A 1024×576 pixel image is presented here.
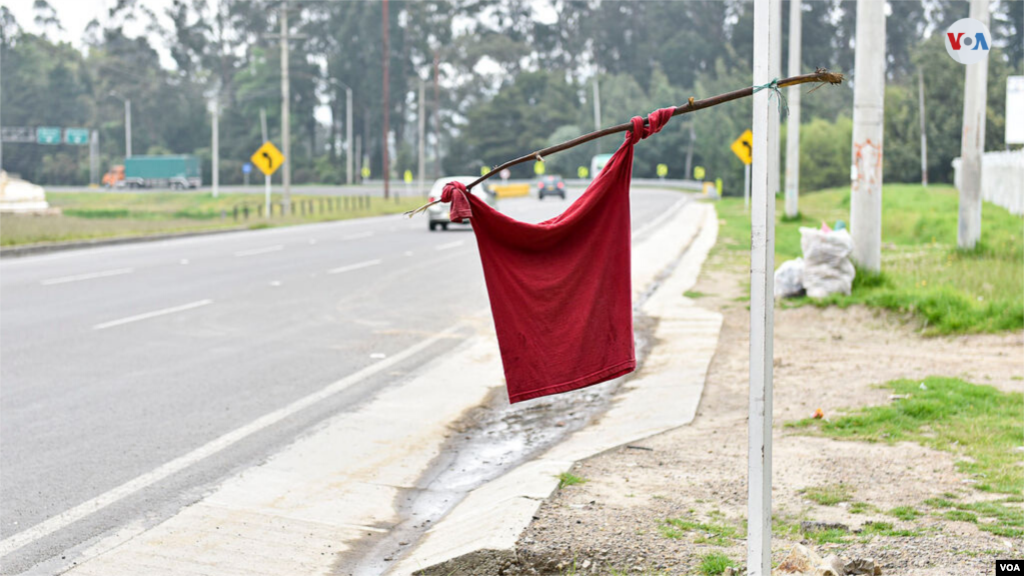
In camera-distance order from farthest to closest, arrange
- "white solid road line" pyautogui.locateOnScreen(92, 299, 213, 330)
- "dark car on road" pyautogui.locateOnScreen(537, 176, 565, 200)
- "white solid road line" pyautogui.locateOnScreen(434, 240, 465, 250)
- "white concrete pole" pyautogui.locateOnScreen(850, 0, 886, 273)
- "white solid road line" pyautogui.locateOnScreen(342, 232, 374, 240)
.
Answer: "dark car on road" pyautogui.locateOnScreen(537, 176, 565, 200) < "white solid road line" pyautogui.locateOnScreen(342, 232, 374, 240) < "white solid road line" pyautogui.locateOnScreen(434, 240, 465, 250) < "white concrete pole" pyautogui.locateOnScreen(850, 0, 886, 273) < "white solid road line" pyautogui.locateOnScreen(92, 299, 213, 330)

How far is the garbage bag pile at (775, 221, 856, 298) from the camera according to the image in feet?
43.9

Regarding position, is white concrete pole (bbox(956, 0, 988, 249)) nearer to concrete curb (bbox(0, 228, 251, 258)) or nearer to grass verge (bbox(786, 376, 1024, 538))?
grass verge (bbox(786, 376, 1024, 538))

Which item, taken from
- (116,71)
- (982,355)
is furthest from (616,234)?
(116,71)

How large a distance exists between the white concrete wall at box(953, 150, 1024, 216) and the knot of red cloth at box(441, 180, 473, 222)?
A: 2145 centimetres

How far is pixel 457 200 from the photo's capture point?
4.70 meters

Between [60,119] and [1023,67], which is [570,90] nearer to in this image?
[1023,67]

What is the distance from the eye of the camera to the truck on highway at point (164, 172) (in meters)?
91.7

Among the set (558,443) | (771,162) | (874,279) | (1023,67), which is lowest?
(558,443)

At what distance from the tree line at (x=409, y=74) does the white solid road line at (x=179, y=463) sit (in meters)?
82.3

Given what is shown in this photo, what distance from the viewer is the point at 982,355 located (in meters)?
10.1

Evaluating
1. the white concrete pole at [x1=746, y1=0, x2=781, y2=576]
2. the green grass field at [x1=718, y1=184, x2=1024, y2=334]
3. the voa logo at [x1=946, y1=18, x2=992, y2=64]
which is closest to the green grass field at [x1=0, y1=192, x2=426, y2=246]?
the green grass field at [x1=718, y1=184, x2=1024, y2=334]

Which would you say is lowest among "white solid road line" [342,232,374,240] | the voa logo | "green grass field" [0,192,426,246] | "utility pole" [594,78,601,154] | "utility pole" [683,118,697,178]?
"white solid road line" [342,232,374,240]

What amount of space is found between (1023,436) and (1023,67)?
72468mm

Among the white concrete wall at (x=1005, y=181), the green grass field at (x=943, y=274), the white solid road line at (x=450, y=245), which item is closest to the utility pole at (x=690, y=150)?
the white concrete wall at (x=1005, y=181)
